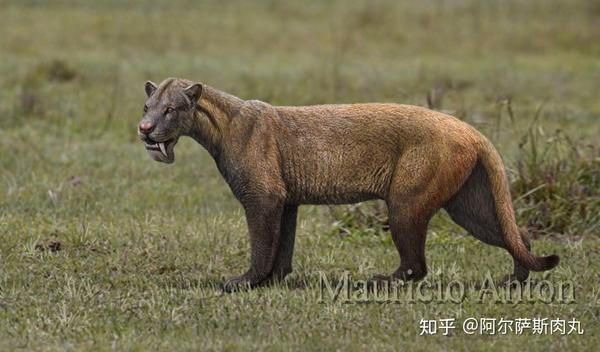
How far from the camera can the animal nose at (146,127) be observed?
7.06 meters

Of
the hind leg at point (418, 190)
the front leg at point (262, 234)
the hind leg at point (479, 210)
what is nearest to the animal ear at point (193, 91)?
the front leg at point (262, 234)

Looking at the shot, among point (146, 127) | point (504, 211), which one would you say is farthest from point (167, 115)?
point (504, 211)

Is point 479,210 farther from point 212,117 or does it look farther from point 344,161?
point 212,117

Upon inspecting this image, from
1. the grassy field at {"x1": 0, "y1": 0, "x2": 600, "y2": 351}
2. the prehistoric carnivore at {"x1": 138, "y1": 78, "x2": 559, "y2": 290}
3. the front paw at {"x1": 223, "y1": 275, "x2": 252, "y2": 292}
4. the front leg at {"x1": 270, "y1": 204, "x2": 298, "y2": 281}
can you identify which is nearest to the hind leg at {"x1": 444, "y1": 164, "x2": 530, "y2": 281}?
the prehistoric carnivore at {"x1": 138, "y1": 78, "x2": 559, "y2": 290}

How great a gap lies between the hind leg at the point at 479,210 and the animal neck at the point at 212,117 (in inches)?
52.9

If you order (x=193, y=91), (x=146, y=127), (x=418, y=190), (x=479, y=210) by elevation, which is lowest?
(x=479, y=210)

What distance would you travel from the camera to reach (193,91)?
713 centimetres

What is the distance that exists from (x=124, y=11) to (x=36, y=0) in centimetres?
173

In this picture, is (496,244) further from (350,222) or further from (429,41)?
(429,41)

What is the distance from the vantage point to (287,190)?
7.36 metres

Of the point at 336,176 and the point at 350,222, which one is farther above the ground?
the point at 336,176

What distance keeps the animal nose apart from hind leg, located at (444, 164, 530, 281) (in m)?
1.73

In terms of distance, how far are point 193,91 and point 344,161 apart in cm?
94

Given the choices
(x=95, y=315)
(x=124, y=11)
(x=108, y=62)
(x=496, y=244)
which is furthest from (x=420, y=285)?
(x=124, y=11)
